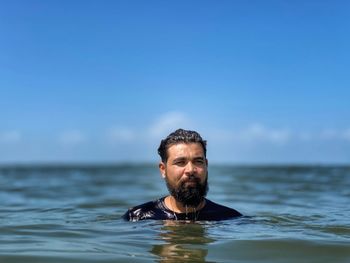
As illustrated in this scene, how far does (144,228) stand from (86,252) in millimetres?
1281

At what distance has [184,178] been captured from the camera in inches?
250

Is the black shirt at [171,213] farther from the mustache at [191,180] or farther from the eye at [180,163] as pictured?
the eye at [180,163]

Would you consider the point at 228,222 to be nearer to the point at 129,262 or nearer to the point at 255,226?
the point at 255,226

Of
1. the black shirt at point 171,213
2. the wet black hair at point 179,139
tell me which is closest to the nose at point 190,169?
the wet black hair at point 179,139

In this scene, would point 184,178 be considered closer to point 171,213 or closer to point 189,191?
point 189,191

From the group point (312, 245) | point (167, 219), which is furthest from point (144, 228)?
point (312, 245)

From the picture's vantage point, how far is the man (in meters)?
6.38

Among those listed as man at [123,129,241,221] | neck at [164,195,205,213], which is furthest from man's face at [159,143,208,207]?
neck at [164,195,205,213]

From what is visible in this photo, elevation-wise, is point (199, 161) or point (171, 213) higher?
point (199, 161)

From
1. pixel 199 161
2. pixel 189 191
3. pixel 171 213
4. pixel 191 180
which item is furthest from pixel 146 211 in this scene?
pixel 199 161

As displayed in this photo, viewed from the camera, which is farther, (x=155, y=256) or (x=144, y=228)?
(x=144, y=228)

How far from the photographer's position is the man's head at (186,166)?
6.37m

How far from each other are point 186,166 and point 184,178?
153 millimetres

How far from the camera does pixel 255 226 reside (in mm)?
7285
